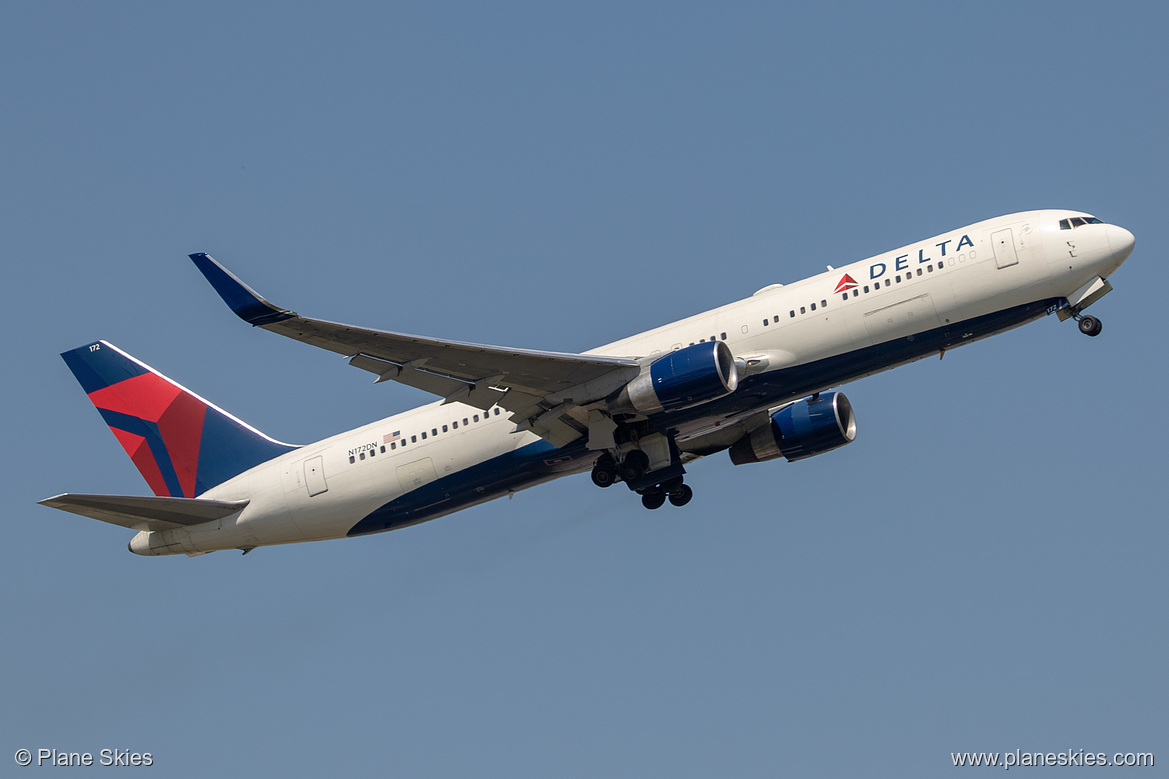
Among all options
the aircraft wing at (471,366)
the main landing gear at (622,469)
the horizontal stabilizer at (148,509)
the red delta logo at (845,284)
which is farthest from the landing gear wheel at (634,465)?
the horizontal stabilizer at (148,509)

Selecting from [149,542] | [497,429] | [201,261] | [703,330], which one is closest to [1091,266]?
[703,330]

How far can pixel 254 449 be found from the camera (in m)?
40.6

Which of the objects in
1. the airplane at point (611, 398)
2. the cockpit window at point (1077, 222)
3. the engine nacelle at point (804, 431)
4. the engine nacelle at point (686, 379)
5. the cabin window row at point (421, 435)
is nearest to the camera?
the engine nacelle at point (686, 379)

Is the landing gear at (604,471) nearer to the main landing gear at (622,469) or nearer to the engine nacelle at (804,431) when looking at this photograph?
the main landing gear at (622,469)

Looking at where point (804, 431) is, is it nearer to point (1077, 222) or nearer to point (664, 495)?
point (664, 495)

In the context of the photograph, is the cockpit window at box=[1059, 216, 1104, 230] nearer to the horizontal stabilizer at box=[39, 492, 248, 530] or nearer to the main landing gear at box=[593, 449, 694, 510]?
the main landing gear at box=[593, 449, 694, 510]

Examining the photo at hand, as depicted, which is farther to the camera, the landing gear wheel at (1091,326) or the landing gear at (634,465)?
the landing gear at (634,465)

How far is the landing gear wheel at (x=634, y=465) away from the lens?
36.6m

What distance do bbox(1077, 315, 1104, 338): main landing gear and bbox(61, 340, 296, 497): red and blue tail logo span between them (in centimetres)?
2360

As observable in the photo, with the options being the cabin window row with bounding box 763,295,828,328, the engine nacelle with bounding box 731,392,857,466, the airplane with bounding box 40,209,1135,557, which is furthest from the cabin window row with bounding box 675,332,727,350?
the engine nacelle with bounding box 731,392,857,466

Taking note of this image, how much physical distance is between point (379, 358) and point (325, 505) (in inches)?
304

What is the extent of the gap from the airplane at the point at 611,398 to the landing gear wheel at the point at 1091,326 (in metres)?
0.04

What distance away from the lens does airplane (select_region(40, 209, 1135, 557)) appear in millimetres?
33031

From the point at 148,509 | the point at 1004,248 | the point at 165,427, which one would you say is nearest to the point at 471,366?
the point at 148,509
